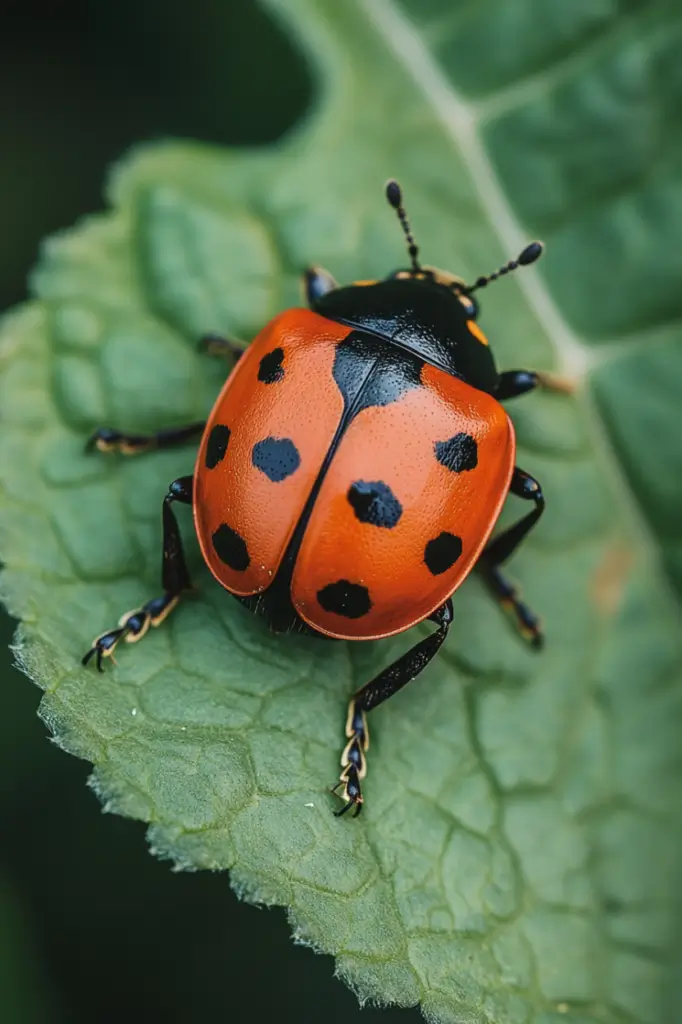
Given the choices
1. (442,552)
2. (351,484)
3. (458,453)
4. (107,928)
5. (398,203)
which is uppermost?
(398,203)

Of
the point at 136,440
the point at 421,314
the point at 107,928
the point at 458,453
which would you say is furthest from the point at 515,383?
the point at 107,928

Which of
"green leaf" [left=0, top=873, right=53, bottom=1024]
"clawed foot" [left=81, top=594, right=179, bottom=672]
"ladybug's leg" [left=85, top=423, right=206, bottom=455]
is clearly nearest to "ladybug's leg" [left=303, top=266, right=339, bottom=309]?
"ladybug's leg" [left=85, top=423, right=206, bottom=455]

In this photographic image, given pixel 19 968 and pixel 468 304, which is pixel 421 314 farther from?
pixel 19 968

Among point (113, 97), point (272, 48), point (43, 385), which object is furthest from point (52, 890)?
point (272, 48)

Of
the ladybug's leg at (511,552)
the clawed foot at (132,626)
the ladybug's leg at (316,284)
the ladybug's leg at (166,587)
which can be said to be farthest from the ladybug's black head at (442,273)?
the clawed foot at (132,626)

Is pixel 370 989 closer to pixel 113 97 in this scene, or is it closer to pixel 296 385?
pixel 296 385

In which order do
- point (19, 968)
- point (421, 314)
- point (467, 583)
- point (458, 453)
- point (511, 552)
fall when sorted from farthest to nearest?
point (19, 968) < point (467, 583) < point (511, 552) < point (421, 314) < point (458, 453)

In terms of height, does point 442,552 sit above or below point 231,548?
below
